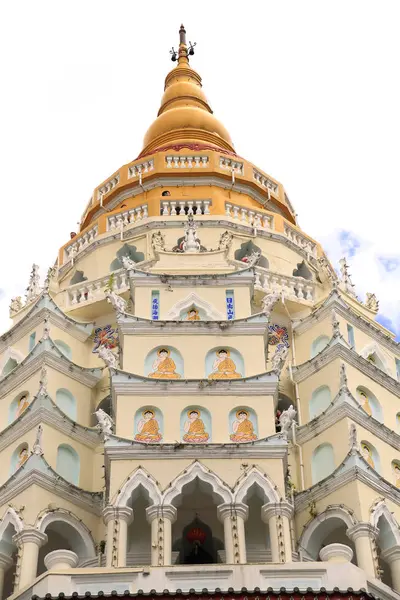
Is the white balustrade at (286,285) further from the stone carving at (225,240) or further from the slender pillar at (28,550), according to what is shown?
the slender pillar at (28,550)

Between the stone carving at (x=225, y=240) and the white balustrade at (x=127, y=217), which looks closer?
the stone carving at (x=225, y=240)

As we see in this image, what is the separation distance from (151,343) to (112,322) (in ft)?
16.8

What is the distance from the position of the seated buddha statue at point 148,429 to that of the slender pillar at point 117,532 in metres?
1.83

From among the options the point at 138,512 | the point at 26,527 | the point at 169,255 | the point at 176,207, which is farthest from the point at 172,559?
the point at 176,207

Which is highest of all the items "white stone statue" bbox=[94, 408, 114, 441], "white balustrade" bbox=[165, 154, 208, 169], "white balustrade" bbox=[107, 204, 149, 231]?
"white balustrade" bbox=[165, 154, 208, 169]

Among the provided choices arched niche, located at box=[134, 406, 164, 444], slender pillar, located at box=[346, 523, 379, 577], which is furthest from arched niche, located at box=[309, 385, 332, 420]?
arched niche, located at box=[134, 406, 164, 444]

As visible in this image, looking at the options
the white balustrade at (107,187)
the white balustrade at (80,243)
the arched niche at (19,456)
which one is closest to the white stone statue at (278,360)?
the arched niche at (19,456)

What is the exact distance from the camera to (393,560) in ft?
90.9

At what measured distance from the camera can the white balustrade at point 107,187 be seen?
137 feet

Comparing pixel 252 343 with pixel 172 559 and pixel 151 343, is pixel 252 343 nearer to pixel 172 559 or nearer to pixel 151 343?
pixel 151 343

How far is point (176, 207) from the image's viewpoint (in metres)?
38.8

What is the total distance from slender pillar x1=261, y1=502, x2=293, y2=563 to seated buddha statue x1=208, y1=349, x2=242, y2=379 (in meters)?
3.75

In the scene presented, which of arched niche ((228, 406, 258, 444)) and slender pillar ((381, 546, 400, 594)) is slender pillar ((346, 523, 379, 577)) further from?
arched niche ((228, 406, 258, 444))

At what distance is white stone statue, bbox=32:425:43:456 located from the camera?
95.1 feet
